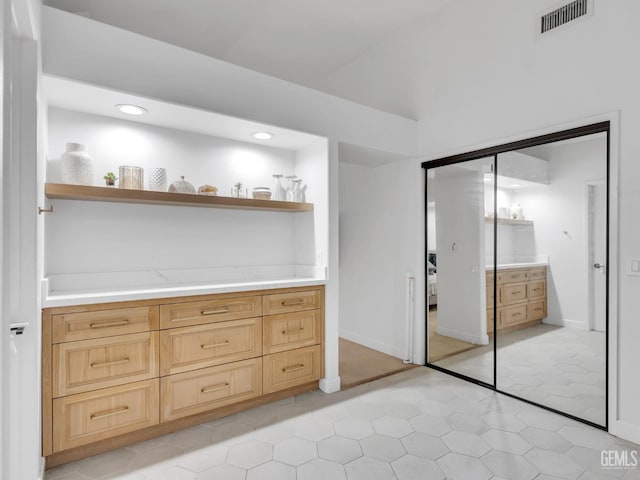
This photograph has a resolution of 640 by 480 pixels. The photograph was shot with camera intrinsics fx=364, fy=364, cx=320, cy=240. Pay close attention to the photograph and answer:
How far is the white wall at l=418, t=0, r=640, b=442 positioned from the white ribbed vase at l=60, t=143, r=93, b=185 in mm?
2810

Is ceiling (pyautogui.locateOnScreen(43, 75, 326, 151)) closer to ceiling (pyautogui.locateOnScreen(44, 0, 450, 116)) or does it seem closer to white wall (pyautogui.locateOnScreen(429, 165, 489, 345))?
ceiling (pyautogui.locateOnScreen(44, 0, 450, 116))

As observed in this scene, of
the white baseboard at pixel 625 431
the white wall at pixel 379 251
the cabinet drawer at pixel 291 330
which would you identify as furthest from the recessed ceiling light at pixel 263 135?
the white baseboard at pixel 625 431

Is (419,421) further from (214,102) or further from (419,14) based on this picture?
(419,14)

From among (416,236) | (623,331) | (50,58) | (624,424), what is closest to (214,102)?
(50,58)

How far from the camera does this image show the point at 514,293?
3.02 meters

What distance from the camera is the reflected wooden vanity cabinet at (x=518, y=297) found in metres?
2.86

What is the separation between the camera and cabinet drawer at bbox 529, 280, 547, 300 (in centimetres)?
283

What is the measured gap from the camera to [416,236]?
370 cm

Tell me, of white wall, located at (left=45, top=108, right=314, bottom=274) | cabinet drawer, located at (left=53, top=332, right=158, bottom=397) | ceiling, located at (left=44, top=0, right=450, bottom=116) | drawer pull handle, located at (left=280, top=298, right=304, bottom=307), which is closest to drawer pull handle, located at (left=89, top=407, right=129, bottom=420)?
cabinet drawer, located at (left=53, top=332, right=158, bottom=397)

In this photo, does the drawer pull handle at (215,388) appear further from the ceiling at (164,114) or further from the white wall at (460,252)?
the white wall at (460,252)

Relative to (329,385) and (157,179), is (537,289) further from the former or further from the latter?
(157,179)

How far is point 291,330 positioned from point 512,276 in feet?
6.16

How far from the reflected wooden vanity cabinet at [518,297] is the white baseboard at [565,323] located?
5 centimetres

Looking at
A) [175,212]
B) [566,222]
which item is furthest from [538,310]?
[175,212]
